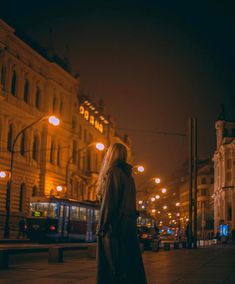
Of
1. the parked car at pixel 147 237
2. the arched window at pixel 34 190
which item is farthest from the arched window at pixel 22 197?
the parked car at pixel 147 237

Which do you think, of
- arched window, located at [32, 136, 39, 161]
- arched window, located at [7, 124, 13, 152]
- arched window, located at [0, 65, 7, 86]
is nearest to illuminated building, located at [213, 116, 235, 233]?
arched window, located at [32, 136, 39, 161]

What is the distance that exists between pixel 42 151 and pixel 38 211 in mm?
15407

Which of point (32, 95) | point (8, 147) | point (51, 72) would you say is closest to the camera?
point (8, 147)

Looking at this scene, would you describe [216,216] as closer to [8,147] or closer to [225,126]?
[225,126]

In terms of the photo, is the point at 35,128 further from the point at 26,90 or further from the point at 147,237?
the point at 147,237

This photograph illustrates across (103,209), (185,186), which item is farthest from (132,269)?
(185,186)

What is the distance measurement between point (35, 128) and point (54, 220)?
15624mm

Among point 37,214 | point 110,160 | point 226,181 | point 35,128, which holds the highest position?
point 226,181

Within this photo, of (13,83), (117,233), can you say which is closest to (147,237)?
(13,83)

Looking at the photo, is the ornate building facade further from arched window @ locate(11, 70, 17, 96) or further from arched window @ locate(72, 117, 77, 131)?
arched window @ locate(72, 117, 77, 131)

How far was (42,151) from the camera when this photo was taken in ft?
167

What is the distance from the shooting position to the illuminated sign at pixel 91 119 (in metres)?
67.1

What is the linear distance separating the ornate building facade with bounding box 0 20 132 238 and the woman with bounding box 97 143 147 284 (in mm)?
34054

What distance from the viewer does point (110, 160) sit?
20.3 feet
